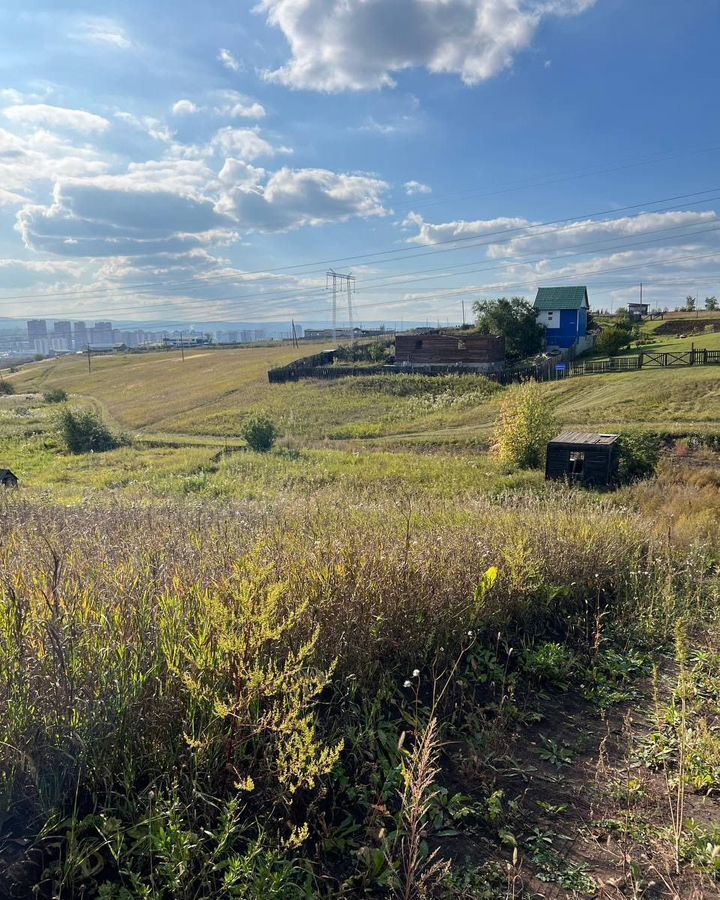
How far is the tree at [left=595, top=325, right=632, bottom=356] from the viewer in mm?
51750

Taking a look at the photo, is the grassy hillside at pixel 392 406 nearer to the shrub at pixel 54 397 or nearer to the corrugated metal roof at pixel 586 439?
the shrub at pixel 54 397

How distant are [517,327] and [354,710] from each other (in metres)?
54.2

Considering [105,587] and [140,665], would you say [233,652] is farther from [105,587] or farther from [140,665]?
[105,587]

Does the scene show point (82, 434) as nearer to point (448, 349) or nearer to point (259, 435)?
point (259, 435)

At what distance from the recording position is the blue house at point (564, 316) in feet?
190

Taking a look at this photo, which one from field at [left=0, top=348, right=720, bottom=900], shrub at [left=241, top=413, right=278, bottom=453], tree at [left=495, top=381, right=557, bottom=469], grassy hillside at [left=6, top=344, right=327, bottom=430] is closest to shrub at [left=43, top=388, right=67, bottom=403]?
grassy hillside at [left=6, top=344, right=327, bottom=430]

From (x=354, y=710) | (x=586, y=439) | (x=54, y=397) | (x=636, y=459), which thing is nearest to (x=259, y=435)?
(x=586, y=439)

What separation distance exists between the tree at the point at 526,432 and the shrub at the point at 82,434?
73.1ft

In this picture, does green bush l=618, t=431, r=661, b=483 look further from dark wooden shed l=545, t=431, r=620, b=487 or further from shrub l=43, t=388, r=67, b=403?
shrub l=43, t=388, r=67, b=403

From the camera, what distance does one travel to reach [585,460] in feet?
55.9

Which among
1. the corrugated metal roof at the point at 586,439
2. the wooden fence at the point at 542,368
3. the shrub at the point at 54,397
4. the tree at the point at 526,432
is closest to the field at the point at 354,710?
the corrugated metal roof at the point at 586,439

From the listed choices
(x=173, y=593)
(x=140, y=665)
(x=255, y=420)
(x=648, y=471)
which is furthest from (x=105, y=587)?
(x=255, y=420)

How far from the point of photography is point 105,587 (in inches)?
136

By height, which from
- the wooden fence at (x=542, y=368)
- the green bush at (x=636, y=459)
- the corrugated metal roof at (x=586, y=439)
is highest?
the wooden fence at (x=542, y=368)
